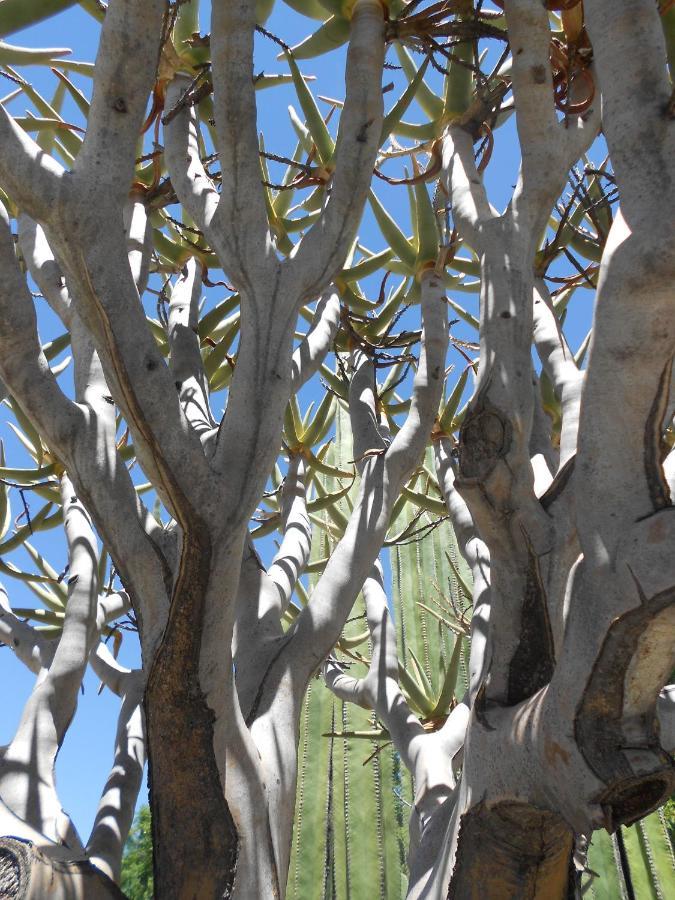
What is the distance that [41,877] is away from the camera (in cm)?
137

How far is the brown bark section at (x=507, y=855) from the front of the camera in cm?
136

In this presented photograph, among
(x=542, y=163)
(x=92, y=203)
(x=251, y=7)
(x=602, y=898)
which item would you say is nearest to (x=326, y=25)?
(x=251, y=7)

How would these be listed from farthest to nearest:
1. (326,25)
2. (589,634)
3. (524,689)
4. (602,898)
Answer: (602,898) → (326,25) → (524,689) → (589,634)

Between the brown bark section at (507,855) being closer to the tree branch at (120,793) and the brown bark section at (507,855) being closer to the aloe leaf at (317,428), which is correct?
the tree branch at (120,793)

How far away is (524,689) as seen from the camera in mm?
1502

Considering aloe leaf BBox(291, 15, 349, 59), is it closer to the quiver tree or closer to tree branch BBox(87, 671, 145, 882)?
the quiver tree

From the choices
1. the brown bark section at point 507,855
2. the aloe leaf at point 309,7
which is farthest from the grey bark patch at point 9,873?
the aloe leaf at point 309,7

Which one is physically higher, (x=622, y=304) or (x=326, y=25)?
(x=326, y=25)

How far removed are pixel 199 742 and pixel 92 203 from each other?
115 cm

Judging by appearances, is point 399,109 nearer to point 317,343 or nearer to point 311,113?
point 311,113

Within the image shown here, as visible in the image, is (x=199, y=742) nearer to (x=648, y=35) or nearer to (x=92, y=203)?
(x=92, y=203)

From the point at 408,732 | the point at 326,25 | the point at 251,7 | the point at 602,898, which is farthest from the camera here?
the point at 602,898

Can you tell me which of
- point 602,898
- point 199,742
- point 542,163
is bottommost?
point 602,898

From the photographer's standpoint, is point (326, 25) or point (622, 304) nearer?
point (622, 304)
